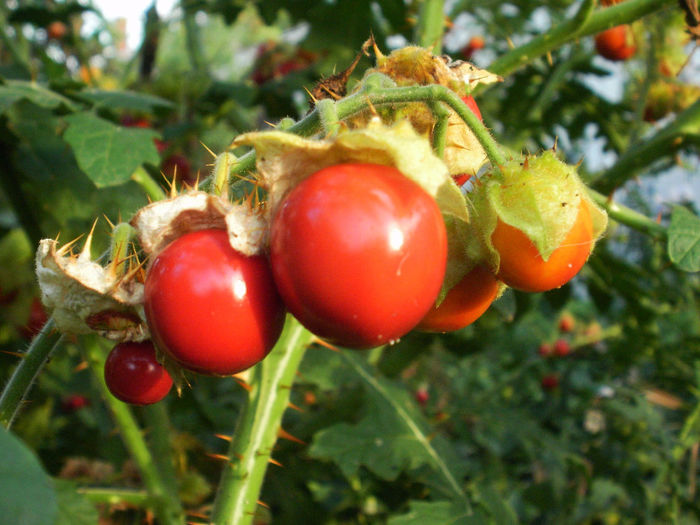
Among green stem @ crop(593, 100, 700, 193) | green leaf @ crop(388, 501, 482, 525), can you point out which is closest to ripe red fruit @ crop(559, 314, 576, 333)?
green stem @ crop(593, 100, 700, 193)

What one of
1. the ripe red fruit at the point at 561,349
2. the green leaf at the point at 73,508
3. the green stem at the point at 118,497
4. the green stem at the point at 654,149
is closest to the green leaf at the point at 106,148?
the green leaf at the point at 73,508

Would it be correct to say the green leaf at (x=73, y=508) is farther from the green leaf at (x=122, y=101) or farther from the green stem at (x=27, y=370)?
the green leaf at (x=122, y=101)

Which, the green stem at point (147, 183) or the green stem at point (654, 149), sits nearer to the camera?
the green stem at point (147, 183)

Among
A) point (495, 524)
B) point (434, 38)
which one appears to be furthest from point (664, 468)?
point (434, 38)

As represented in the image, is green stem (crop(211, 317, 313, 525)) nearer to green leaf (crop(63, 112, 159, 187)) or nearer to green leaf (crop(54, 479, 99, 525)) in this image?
green leaf (crop(54, 479, 99, 525))

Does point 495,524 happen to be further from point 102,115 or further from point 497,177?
point 102,115
